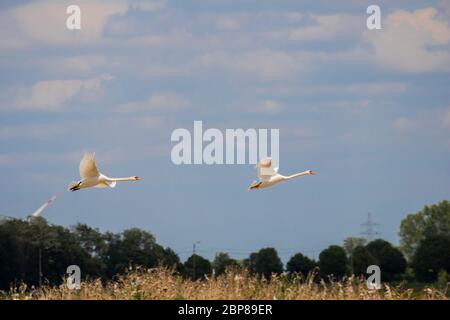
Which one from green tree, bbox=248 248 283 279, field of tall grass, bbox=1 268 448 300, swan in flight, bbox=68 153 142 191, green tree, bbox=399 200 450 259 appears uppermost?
green tree, bbox=399 200 450 259

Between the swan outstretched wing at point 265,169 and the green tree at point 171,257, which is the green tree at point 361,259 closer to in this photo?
the green tree at point 171,257

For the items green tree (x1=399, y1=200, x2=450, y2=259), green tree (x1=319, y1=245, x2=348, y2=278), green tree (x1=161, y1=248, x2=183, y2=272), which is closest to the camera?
green tree (x1=161, y1=248, x2=183, y2=272)

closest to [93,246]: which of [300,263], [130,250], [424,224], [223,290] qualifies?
[130,250]

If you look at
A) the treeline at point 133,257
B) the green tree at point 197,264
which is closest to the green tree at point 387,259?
the treeline at point 133,257

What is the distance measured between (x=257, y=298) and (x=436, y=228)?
11294 centimetres

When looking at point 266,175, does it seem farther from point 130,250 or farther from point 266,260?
point 266,260

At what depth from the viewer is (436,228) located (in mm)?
140000

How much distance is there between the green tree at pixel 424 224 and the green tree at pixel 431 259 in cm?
2302

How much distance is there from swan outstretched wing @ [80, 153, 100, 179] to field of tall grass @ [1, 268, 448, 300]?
9.32 meters

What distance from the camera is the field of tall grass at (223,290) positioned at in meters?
29.4

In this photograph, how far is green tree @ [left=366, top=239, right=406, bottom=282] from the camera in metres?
111

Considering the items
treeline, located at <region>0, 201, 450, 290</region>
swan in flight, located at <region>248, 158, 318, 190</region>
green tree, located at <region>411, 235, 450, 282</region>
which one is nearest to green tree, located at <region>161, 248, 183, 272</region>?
treeline, located at <region>0, 201, 450, 290</region>

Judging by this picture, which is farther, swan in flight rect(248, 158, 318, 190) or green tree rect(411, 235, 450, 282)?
green tree rect(411, 235, 450, 282)

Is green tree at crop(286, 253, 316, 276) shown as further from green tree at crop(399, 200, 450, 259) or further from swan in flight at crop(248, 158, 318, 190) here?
swan in flight at crop(248, 158, 318, 190)
